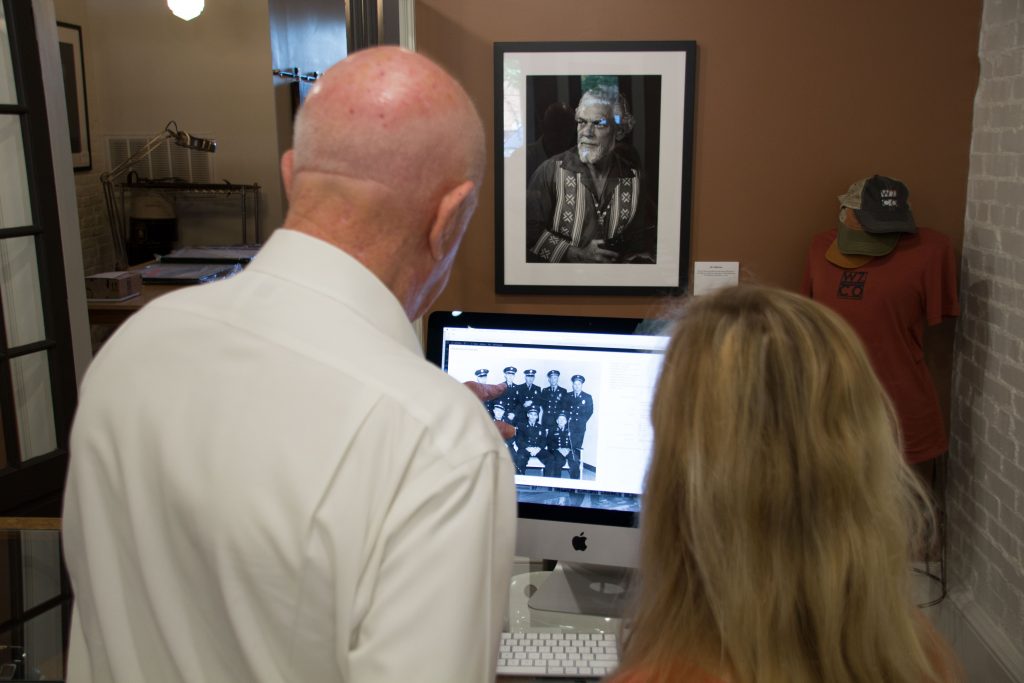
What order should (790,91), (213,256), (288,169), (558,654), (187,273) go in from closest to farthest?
(288,169), (558,654), (790,91), (187,273), (213,256)

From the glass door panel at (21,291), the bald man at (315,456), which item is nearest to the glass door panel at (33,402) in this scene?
the glass door panel at (21,291)

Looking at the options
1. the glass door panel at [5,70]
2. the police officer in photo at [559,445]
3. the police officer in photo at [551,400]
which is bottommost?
the police officer in photo at [559,445]

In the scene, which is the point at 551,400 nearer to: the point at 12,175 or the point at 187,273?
the point at 12,175

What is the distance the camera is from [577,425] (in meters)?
1.54

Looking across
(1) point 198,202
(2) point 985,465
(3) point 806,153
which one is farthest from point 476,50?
(1) point 198,202

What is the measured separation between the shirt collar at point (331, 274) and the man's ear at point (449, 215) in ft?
0.31

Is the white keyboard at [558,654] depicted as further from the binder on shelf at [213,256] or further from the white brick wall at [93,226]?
the white brick wall at [93,226]

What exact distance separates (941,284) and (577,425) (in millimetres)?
1829

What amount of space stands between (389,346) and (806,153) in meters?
2.47

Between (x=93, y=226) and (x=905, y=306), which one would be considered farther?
(x=93, y=226)

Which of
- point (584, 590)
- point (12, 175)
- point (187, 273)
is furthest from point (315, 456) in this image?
point (187, 273)

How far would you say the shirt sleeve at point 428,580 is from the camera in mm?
815

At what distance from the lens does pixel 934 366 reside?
318 cm

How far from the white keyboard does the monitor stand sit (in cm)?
12
